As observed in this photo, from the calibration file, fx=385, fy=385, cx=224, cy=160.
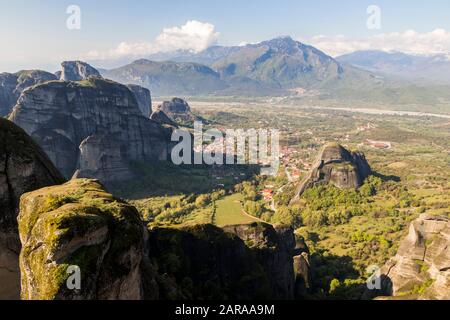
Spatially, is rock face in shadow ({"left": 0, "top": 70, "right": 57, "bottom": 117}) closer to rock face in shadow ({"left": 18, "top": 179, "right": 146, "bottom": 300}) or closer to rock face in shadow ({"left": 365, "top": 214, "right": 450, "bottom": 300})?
rock face in shadow ({"left": 365, "top": 214, "right": 450, "bottom": 300})

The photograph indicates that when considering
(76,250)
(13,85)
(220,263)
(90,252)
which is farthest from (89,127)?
(76,250)

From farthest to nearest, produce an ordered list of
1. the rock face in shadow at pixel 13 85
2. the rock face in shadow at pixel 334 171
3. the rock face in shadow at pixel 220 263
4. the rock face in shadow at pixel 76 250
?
1. the rock face in shadow at pixel 13 85
2. the rock face in shadow at pixel 334 171
3. the rock face in shadow at pixel 220 263
4. the rock face in shadow at pixel 76 250

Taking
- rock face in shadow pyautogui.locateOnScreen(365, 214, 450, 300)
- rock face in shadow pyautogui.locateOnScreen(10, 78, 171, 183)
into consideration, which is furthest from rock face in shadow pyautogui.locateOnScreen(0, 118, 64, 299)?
rock face in shadow pyautogui.locateOnScreen(10, 78, 171, 183)

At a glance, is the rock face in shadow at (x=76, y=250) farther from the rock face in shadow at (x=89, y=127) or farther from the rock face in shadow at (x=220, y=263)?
the rock face in shadow at (x=89, y=127)

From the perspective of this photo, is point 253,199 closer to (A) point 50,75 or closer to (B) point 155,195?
(B) point 155,195

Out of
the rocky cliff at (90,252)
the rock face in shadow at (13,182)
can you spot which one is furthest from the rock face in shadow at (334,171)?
the rock face in shadow at (13,182)
